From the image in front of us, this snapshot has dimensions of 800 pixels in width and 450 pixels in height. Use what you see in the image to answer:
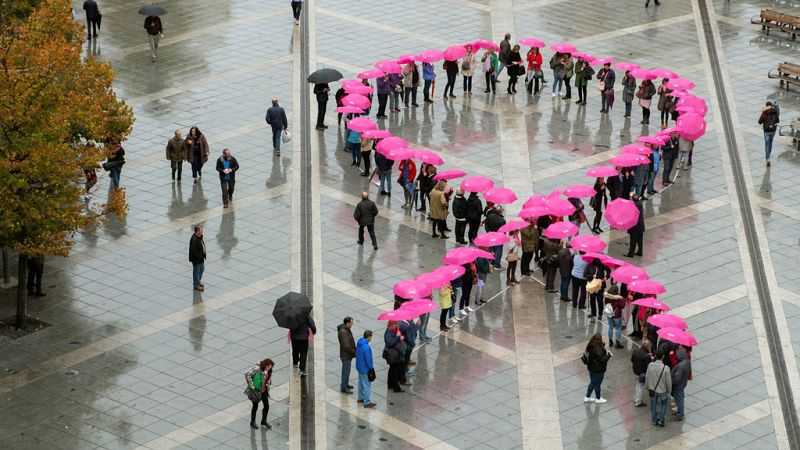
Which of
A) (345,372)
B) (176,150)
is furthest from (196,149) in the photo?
(345,372)

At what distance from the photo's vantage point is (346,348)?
2506cm

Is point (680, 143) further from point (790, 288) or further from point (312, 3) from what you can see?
point (312, 3)

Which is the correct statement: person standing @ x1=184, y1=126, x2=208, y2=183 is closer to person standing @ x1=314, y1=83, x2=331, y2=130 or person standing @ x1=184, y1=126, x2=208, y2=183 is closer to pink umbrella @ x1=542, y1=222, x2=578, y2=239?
person standing @ x1=314, y1=83, x2=331, y2=130

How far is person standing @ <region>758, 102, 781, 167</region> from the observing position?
3556 centimetres

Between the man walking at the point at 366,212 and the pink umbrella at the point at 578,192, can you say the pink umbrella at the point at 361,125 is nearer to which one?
the man walking at the point at 366,212

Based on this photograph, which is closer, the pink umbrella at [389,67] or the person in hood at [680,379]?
the person in hood at [680,379]

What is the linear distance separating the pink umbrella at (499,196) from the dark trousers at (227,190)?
622 cm

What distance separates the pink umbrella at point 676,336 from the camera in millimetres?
24750

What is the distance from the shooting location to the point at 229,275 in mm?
29922

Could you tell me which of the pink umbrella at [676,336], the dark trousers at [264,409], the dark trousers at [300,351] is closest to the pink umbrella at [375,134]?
the dark trousers at [300,351]

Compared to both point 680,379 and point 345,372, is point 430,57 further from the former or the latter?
point 680,379

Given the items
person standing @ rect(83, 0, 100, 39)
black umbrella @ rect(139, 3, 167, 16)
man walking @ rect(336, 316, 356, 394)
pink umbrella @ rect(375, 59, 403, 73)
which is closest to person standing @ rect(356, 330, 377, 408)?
man walking @ rect(336, 316, 356, 394)

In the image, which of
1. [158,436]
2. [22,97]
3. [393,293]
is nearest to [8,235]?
[22,97]

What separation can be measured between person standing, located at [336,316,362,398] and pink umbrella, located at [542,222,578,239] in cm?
560
